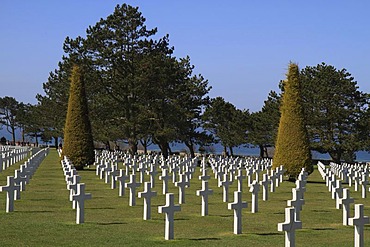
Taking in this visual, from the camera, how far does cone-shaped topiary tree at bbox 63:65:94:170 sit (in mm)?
31703

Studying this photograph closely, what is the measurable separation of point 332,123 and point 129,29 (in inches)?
652

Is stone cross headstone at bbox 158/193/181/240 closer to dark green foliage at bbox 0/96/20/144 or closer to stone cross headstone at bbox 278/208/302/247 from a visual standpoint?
stone cross headstone at bbox 278/208/302/247

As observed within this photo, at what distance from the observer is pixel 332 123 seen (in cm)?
5028

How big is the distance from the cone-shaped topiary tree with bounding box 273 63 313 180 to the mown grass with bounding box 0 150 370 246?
8211 mm

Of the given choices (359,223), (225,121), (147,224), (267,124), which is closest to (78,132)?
(147,224)

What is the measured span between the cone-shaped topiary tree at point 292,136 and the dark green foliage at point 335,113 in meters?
22.5

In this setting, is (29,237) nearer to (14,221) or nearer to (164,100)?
(14,221)

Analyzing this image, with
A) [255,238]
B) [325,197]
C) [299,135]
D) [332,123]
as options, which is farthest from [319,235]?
[332,123]

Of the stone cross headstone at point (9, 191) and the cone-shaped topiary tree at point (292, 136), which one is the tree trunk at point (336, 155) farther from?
the stone cross headstone at point (9, 191)

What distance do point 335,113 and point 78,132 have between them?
23645mm

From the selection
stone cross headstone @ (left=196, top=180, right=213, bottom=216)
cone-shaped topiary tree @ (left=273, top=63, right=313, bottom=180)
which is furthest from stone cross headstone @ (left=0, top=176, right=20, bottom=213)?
cone-shaped topiary tree @ (left=273, top=63, right=313, bottom=180)

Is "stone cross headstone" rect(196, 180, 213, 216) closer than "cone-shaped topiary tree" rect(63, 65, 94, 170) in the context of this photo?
Yes

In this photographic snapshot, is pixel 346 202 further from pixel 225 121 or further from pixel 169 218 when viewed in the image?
pixel 225 121

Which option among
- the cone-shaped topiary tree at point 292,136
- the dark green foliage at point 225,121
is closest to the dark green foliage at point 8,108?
the dark green foliage at point 225,121
